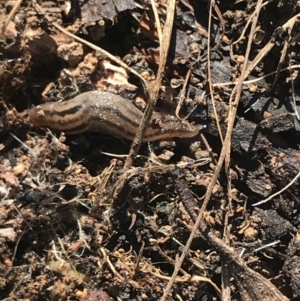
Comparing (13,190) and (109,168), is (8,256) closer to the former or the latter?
(13,190)

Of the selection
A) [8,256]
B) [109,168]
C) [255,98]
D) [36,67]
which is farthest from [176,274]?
[36,67]

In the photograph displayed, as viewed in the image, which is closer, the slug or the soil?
the soil

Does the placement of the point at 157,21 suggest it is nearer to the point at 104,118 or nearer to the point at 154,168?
the point at 104,118

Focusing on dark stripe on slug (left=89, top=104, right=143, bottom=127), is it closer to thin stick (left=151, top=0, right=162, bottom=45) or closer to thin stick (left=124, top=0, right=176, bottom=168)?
thin stick (left=124, top=0, right=176, bottom=168)

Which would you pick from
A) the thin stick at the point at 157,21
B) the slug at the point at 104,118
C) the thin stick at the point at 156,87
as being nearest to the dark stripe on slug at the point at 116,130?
the slug at the point at 104,118

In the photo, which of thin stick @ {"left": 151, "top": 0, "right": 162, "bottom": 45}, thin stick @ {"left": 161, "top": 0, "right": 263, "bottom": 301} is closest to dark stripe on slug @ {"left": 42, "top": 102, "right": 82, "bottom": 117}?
thin stick @ {"left": 151, "top": 0, "right": 162, "bottom": 45}

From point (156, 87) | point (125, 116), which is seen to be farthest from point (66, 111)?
point (156, 87)
